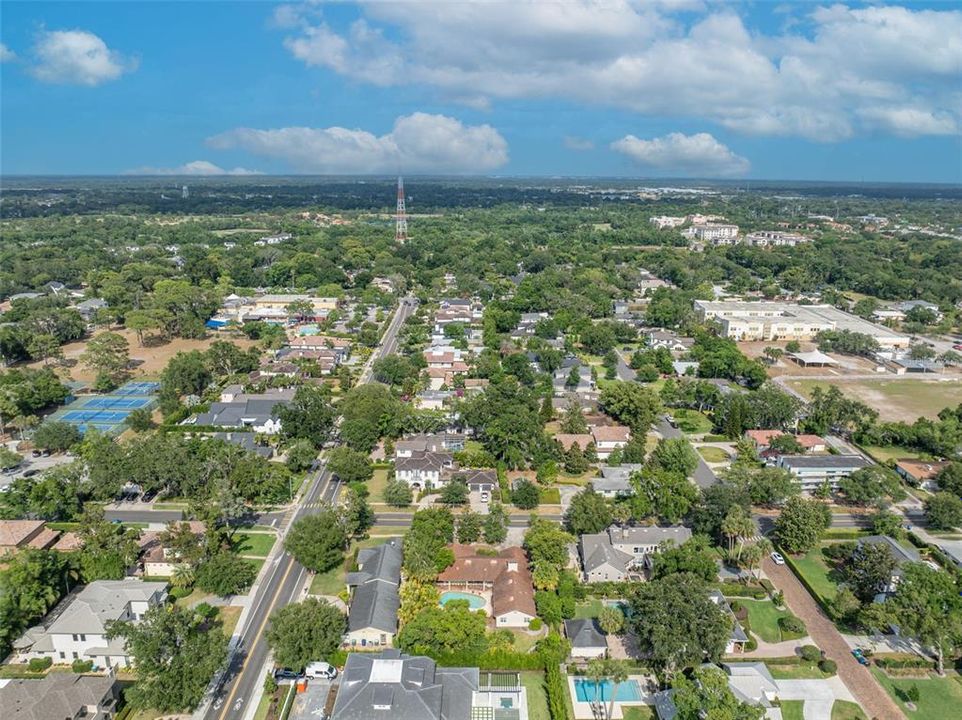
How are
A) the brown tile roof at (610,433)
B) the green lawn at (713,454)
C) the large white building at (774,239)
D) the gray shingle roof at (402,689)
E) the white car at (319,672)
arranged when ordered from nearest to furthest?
1. the gray shingle roof at (402,689)
2. the white car at (319,672)
3. the green lawn at (713,454)
4. the brown tile roof at (610,433)
5. the large white building at (774,239)

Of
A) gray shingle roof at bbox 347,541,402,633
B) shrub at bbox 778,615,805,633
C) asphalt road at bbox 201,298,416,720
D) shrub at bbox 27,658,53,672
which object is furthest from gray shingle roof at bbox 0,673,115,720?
shrub at bbox 778,615,805,633

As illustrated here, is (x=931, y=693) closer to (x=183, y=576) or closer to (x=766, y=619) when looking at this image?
(x=766, y=619)

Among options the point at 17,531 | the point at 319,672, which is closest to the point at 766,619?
the point at 319,672

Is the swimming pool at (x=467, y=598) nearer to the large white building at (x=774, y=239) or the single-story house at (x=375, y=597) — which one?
the single-story house at (x=375, y=597)

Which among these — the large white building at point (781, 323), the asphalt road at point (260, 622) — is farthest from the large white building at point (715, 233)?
the asphalt road at point (260, 622)

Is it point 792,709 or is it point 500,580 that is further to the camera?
point 500,580

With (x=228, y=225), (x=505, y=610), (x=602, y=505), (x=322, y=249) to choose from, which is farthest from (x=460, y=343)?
(x=228, y=225)
